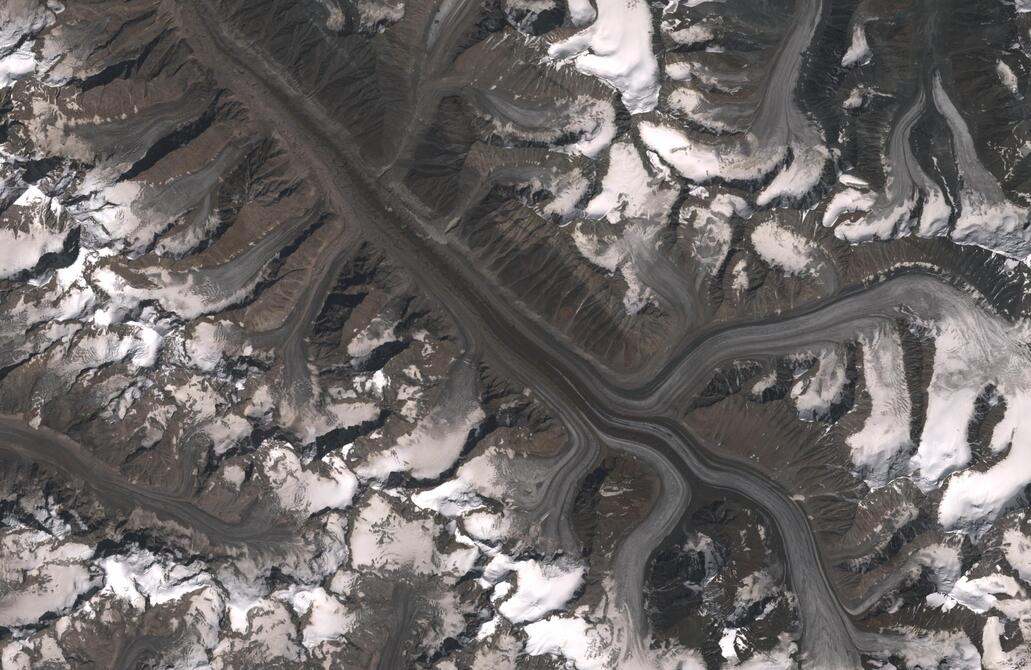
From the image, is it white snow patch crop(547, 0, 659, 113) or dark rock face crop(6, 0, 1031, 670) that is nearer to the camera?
dark rock face crop(6, 0, 1031, 670)

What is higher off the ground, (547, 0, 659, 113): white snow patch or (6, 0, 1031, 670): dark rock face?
(547, 0, 659, 113): white snow patch

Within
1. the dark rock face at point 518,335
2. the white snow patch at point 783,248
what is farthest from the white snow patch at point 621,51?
the white snow patch at point 783,248

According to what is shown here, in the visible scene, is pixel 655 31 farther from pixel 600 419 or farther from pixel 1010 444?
pixel 1010 444

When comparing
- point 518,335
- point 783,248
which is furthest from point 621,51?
point 518,335

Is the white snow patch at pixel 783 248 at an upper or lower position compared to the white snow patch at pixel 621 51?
lower

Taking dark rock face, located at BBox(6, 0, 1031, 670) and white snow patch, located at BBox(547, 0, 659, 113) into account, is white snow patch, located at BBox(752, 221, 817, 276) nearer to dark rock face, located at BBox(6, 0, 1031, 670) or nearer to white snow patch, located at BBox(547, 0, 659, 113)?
dark rock face, located at BBox(6, 0, 1031, 670)

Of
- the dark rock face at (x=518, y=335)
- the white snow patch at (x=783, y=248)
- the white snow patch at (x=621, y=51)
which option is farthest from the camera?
the white snow patch at (x=621, y=51)

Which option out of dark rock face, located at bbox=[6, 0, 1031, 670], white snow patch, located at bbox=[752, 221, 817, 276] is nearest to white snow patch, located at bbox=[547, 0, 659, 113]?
dark rock face, located at bbox=[6, 0, 1031, 670]

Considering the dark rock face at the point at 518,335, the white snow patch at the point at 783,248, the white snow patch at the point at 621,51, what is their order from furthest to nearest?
1. the white snow patch at the point at 621,51
2. the white snow patch at the point at 783,248
3. the dark rock face at the point at 518,335

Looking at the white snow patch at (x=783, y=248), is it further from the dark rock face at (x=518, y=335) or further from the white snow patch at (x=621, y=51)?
the white snow patch at (x=621, y=51)
